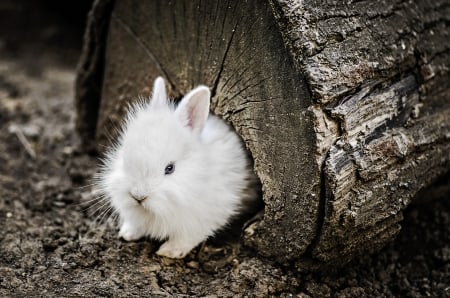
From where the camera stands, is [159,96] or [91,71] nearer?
[159,96]

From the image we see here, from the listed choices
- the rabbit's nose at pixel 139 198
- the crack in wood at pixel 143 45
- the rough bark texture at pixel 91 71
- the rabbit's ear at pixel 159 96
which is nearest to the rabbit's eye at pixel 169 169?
the rabbit's nose at pixel 139 198

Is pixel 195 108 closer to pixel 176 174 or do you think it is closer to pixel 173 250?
pixel 176 174

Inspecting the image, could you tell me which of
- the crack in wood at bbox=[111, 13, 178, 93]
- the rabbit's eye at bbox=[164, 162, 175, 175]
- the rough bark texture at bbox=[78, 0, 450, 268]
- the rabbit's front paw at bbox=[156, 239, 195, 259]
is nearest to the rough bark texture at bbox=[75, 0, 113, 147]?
the crack in wood at bbox=[111, 13, 178, 93]

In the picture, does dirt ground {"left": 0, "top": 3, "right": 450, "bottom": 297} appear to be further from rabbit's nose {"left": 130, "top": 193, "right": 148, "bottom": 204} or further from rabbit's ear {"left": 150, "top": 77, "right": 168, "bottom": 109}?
rabbit's ear {"left": 150, "top": 77, "right": 168, "bottom": 109}

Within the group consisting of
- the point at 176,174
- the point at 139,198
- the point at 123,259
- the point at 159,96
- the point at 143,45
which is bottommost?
the point at 123,259

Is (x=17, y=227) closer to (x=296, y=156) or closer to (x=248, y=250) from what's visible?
(x=248, y=250)

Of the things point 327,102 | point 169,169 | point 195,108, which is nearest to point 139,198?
point 169,169

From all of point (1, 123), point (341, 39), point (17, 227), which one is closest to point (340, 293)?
point (341, 39)
